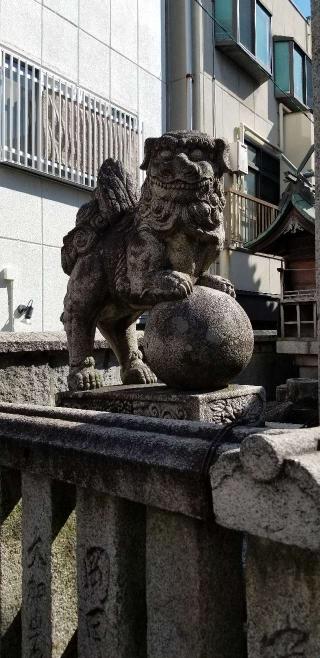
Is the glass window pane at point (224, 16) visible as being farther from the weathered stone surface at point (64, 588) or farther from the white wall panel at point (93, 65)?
the weathered stone surface at point (64, 588)

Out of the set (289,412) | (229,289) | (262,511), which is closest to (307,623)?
(262,511)

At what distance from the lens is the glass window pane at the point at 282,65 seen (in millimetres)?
14766

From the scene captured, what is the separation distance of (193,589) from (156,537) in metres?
0.17

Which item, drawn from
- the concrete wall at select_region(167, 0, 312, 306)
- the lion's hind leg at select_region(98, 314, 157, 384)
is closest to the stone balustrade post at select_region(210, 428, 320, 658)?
the lion's hind leg at select_region(98, 314, 157, 384)

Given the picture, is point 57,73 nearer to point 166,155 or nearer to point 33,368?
point 33,368

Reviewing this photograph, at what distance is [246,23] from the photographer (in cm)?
1273

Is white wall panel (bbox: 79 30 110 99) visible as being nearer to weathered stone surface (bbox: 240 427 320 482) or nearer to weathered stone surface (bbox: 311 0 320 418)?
weathered stone surface (bbox: 311 0 320 418)

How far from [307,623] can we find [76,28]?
9399mm

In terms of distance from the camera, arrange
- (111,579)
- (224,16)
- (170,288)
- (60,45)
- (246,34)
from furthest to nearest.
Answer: (246,34)
(224,16)
(60,45)
(170,288)
(111,579)

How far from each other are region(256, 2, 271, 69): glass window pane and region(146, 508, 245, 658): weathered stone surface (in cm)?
1378

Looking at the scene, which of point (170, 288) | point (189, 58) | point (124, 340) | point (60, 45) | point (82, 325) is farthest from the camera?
point (189, 58)

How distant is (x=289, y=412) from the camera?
515 cm

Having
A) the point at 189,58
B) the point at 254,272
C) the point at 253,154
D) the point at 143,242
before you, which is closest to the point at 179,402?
the point at 143,242

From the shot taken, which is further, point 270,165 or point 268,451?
point 270,165
